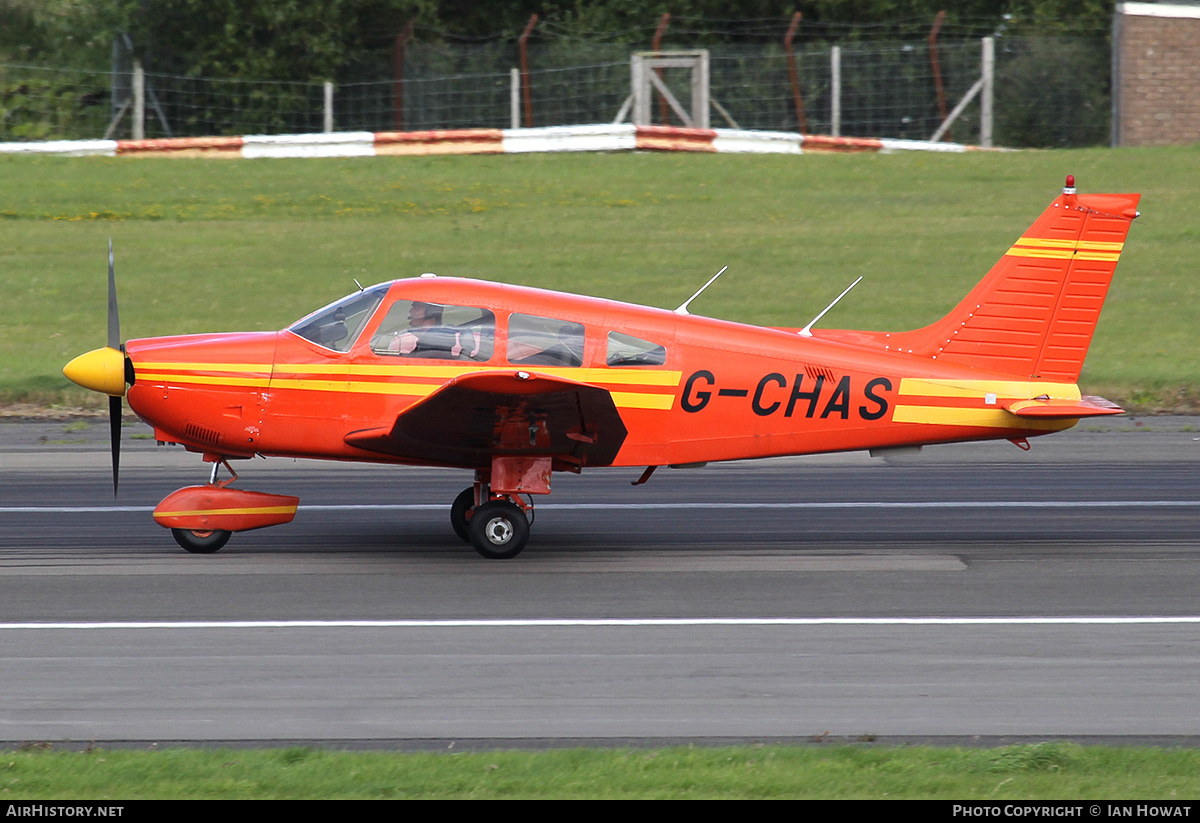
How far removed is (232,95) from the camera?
111 ft

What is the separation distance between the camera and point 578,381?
33.4 ft

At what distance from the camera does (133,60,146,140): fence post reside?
106ft

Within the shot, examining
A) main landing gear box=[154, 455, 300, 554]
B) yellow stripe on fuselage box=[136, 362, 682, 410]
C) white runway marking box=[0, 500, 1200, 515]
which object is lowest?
white runway marking box=[0, 500, 1200, 515]

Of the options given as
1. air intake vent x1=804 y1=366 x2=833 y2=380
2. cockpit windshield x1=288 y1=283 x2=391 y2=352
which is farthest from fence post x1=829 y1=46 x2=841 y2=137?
cockpit windshield x1=288 y1=283 x2=391 y2=352

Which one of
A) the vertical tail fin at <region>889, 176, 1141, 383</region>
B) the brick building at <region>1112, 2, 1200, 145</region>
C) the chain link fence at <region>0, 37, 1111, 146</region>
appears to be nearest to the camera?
the vertical tail fin at <region>889, 176, 1141, 383</region>

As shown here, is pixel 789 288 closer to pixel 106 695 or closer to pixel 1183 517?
pixel 1183 517

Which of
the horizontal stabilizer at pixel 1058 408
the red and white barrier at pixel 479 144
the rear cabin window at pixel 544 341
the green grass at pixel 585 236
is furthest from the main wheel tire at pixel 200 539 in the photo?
the red and white barrier at pixel 479 144

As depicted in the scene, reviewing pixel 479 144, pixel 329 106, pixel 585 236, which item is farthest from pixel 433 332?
pixel 329 106

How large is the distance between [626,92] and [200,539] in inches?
961

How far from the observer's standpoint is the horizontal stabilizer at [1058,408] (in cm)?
1027

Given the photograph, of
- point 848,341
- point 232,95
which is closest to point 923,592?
point 848,341

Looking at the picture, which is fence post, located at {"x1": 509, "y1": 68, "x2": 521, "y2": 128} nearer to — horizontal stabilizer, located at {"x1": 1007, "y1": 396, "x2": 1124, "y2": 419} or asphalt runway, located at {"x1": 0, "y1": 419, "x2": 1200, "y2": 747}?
asphalt runway, located at {"x1": 0, "y1": 419, "x2": 1200, "y2": 747}

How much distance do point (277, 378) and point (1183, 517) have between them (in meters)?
7.82

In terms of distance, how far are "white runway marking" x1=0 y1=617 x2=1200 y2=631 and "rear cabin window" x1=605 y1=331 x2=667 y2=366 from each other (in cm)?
227
